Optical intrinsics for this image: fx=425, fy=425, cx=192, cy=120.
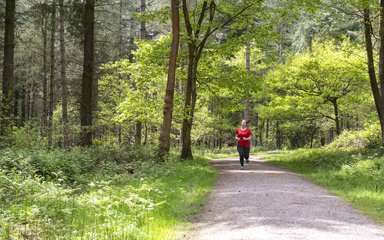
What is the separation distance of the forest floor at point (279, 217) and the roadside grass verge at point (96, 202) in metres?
0.44

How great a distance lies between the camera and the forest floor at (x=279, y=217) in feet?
19.3

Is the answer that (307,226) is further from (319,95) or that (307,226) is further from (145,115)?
(319,95)

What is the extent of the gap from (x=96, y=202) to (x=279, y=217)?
9.65ft

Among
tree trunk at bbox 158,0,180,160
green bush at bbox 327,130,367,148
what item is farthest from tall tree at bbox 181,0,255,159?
green bush at bbox 327,130,367,148

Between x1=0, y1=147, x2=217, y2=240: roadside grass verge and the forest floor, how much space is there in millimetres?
442

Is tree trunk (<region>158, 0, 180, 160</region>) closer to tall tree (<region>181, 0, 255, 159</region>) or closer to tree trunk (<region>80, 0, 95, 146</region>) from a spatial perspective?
tall tree (<region>181, 0, 255, 159</region>)

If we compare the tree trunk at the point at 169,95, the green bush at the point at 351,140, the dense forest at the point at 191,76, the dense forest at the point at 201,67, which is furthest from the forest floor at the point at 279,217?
the green bush at the point at 351,140

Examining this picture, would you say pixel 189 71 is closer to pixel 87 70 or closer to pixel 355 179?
pixel 87 70

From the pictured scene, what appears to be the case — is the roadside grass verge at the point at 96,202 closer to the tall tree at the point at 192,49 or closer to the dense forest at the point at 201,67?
the dense forest at the point at 201,67

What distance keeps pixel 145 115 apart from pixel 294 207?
1428 centimetres

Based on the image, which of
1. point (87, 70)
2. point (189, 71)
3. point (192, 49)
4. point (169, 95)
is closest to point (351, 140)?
point (189, 71)

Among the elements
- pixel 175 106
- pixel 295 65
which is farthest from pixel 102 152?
pixel 295 65

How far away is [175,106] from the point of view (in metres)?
20.5

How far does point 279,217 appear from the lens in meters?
6.84
